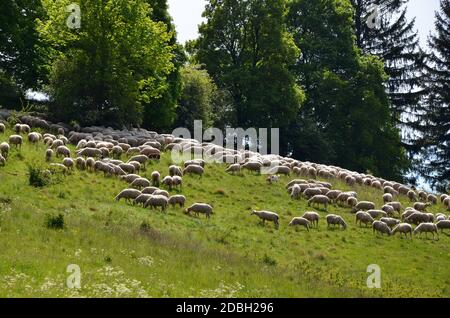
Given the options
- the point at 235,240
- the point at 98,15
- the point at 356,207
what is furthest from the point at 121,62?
the point at 235,240

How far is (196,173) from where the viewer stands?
113 feet

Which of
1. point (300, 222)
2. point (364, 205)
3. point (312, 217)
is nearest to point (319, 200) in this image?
point (364, 205)

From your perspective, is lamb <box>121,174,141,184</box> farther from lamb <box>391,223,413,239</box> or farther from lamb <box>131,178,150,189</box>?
lamb <box>391,223,413,239</box>

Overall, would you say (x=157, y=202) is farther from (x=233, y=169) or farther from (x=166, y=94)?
(x=166, y=94)

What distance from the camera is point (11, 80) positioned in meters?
47.4

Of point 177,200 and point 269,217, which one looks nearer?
point 269,217

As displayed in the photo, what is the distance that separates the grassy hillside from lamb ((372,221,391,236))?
1.28 feet

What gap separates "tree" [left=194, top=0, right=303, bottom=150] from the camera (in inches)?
2296

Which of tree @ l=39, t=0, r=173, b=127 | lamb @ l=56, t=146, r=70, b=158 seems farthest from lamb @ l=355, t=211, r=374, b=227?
tree @ l=39, t=0, r=173, b=127

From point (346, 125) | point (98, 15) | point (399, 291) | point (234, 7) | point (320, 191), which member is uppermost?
point (234, 7)

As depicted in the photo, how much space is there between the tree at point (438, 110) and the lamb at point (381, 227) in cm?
4331

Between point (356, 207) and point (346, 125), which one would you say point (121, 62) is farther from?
point (346, 125)

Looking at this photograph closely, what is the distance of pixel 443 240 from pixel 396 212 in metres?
4.38

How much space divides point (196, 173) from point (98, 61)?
13958mm
